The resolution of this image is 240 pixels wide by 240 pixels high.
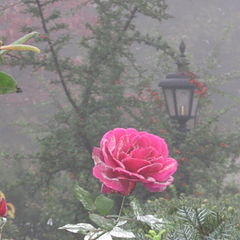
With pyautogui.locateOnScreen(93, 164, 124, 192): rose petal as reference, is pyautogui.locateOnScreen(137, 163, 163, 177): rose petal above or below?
above

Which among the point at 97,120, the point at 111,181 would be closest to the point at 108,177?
the point at 111,181

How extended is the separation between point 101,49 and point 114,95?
553 mm

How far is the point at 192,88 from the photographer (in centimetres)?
525

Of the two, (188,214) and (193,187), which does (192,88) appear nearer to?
(193,187)

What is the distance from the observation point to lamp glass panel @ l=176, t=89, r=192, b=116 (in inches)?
204

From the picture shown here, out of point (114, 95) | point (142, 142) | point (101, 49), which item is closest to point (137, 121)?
point (114, 95)

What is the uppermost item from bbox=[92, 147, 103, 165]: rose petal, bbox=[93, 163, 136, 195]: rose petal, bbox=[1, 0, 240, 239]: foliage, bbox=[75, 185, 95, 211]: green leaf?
bbox=[92, 147, 103, 165]: rose petal

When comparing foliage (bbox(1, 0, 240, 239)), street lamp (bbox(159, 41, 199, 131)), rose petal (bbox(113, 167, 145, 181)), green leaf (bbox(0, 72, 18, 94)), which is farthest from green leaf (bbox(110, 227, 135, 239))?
street lamp (bbox(159, 41, 199, 131))

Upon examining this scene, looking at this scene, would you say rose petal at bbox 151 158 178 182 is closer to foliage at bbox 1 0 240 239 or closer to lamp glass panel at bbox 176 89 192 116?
foliage at bbox 1 0 240 239

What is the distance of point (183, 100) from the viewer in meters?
5.21

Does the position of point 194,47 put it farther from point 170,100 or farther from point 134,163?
point 134,163

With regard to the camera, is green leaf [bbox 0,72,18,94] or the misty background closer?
green leaf [bbox 0,72,18,94]

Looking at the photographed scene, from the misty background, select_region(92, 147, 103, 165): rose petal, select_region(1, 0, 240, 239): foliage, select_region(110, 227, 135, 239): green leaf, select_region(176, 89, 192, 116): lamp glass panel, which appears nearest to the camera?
select_region(110, 227, 135, 239): green leaf

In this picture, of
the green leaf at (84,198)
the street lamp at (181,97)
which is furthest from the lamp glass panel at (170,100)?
the green leaf at (84,198)
